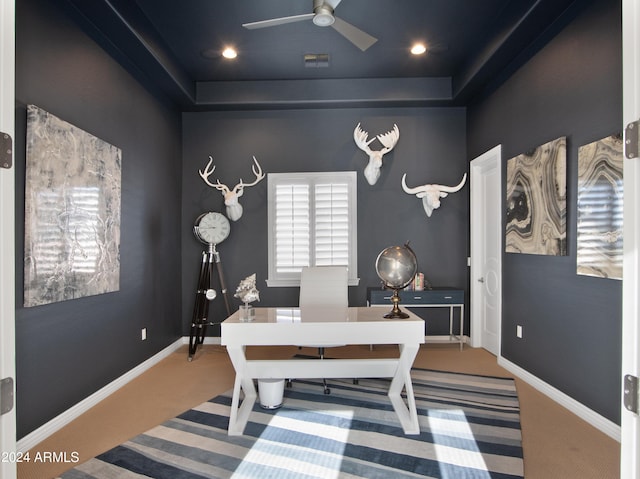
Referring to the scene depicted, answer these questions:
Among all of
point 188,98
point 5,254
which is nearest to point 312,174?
point 188,98

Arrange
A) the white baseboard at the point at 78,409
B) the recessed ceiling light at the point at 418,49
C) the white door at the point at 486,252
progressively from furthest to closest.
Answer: the white door at the point at 486,252, the recessed ceiling light at the point at 418,49, the white baseboard at the point at 78,409

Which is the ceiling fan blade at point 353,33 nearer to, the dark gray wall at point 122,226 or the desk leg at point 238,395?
the dark gray wall at point 122,226

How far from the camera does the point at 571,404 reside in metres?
3.00

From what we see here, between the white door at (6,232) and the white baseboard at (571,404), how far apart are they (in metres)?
3.11

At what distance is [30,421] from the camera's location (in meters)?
2.51

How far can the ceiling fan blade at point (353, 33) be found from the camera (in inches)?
117

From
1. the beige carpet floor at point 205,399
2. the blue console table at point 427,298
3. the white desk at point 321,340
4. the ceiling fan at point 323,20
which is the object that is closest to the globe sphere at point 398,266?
the white desk at point 321,340

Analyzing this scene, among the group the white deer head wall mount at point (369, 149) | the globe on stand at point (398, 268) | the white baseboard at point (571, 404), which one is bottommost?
the white baseboard at point (571, 404)

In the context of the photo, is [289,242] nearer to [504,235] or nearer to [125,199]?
[125,199]

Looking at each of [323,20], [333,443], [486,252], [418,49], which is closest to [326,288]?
[333,443]

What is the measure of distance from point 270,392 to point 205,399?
0.64 meters

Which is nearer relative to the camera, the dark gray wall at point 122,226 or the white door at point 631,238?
the white door at point 631,238

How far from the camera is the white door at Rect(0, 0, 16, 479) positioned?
853 mm

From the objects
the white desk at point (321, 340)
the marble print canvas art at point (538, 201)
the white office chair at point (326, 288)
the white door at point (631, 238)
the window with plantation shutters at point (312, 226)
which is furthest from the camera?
the window with plantation shutters at point (312, 226)
